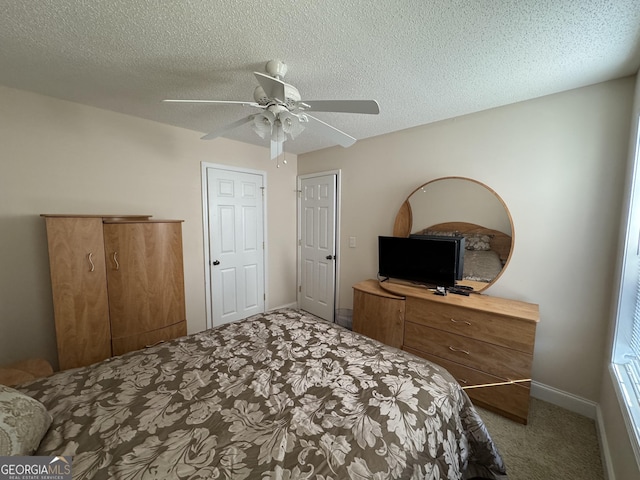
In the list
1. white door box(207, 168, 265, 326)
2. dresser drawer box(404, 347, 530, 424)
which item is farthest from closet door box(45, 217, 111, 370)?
dresser drawer box(404, 347, 530, 424)

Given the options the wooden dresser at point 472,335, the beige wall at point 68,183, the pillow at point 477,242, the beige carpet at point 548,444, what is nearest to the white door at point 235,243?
the beige wall at point 68,183

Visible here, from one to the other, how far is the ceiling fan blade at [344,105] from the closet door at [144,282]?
1649 millimetres

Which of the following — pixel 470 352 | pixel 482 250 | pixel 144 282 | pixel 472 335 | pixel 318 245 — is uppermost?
pixel 482 250

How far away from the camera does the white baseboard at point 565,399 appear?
186 centimetres

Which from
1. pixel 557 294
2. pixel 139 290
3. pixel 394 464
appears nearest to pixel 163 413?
pixel 394 464

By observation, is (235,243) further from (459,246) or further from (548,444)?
(548,444)

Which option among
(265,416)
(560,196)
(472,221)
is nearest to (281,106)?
(265,416)

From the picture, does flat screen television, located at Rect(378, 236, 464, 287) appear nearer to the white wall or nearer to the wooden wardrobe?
the white wall

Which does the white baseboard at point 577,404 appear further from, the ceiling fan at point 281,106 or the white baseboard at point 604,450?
the ceiling fan at point 281,106

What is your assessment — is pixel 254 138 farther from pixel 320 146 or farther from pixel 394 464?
pixel 394 464

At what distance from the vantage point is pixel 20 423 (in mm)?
844

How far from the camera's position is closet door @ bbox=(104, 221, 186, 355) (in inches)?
78.4

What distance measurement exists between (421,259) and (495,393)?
1158 mm

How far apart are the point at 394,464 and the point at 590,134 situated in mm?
2471
